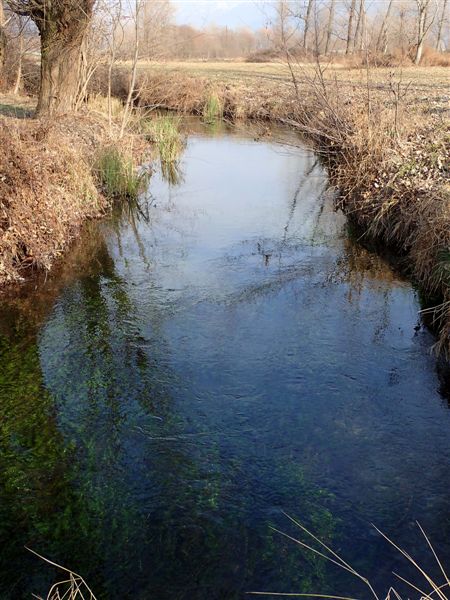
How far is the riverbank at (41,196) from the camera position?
22.4ft

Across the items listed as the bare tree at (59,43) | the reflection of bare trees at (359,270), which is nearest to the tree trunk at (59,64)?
the bare tree at (59,43)

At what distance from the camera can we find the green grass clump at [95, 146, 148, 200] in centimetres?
1002

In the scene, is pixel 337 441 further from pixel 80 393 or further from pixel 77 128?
pixel 77 128

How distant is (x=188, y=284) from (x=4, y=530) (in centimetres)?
392

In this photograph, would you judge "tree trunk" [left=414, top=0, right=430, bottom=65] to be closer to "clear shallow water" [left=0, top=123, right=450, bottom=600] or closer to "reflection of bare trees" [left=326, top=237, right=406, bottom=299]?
"reflection of bare trees" [left=326, top=237, right=406, bottom=299]

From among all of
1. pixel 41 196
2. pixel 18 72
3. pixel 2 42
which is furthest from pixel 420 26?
pixel 41 196

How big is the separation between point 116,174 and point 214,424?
6.82 m

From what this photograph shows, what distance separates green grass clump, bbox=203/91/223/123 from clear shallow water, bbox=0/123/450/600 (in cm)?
1356

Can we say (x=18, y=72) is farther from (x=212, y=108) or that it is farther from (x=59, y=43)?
(x=59, y=43)

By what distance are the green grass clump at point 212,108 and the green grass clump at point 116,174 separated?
10467 millimetres

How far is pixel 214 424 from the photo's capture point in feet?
14.6

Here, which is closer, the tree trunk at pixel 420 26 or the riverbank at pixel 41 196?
the riverbank at pixel 41 196

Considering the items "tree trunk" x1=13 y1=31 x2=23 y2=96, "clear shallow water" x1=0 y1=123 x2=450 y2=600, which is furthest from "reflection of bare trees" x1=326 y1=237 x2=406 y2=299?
"tree trunk" x1=13 y1=31 x2=23 y2=96

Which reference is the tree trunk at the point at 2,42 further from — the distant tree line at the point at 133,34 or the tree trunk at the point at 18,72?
the distant tree line at the point at 133,34
